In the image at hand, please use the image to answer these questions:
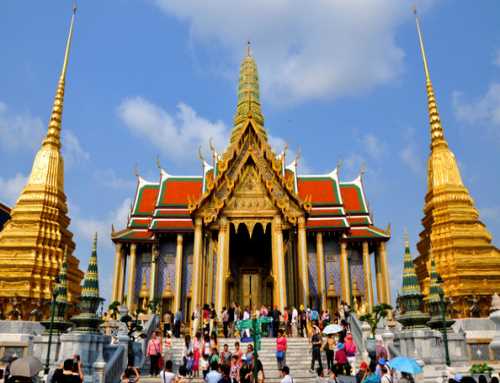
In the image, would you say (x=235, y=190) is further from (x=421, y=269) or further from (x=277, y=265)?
(x=421, y=269)

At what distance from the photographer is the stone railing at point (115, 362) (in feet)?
34.8

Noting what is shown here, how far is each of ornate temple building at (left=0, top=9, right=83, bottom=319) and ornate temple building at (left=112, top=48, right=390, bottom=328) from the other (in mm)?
4379

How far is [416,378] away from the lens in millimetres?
9656

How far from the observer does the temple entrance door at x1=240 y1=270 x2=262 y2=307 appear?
23.7 metres

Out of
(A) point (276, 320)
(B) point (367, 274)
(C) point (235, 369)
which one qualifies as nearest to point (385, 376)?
(C) point (235, 369)

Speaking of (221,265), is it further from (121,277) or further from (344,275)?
(121,277)

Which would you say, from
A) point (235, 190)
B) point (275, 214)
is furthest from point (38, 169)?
point (275, 214)

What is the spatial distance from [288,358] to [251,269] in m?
10.8

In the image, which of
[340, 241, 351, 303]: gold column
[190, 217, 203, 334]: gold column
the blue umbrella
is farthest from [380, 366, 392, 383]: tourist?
[340, 241, 351, 303]: gold column

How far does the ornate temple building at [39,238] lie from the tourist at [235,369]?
35.8 ft

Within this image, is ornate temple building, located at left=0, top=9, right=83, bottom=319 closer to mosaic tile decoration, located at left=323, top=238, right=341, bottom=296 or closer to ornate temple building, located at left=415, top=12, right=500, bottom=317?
mosaic tile decoration, located at left=323, top=238, right=341, bottom=296

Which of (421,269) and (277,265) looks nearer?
(277,265)

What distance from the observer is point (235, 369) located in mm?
9828

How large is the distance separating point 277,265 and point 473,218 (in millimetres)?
10295
